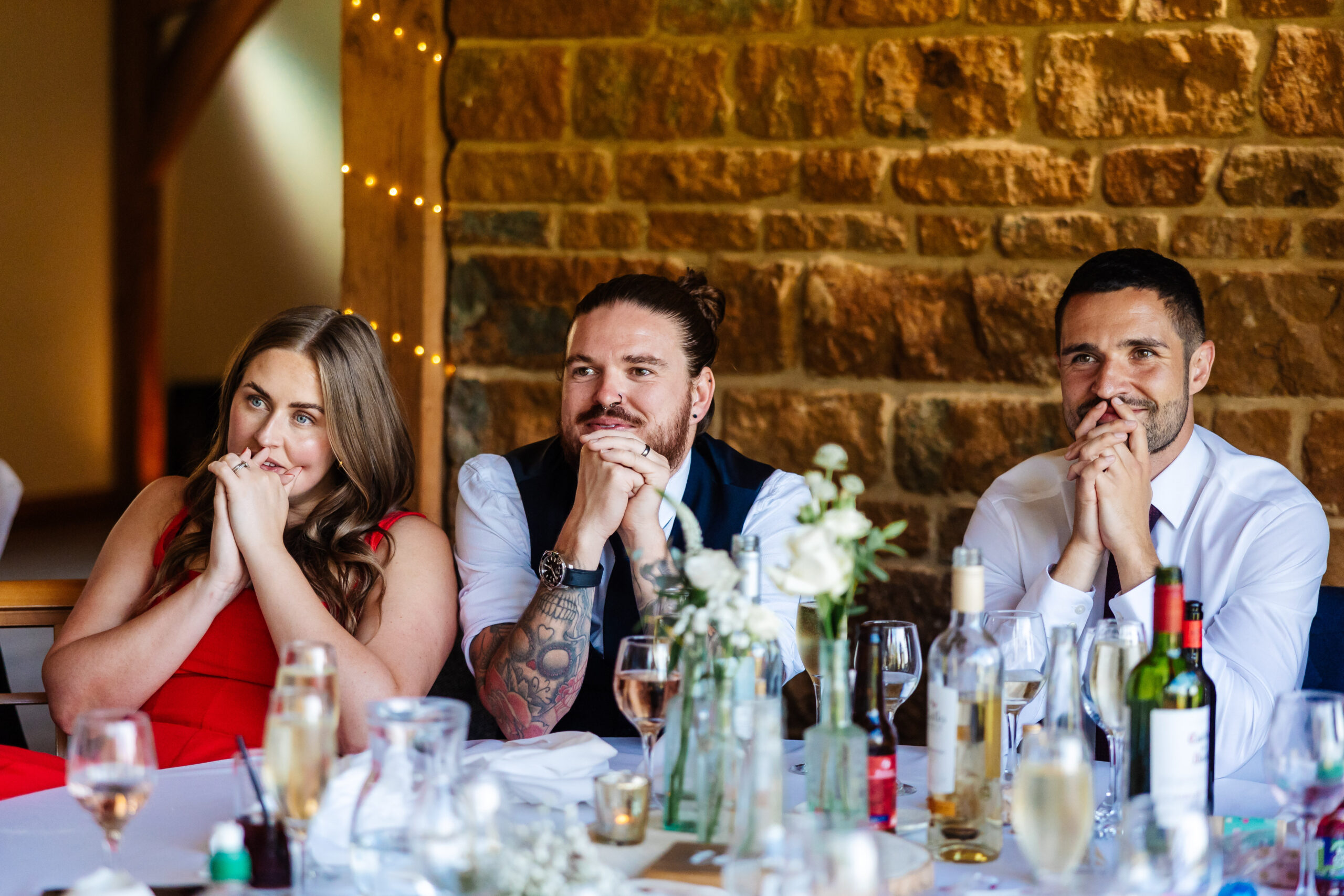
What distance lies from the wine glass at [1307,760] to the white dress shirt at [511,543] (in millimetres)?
996

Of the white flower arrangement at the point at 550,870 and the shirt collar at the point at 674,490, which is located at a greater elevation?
the shirt collar at the point at 674,490

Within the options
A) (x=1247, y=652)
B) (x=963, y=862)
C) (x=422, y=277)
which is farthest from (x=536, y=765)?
(x=422, y=277)

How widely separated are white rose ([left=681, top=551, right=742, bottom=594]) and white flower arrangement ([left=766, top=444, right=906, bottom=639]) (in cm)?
4

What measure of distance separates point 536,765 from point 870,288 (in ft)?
5.97

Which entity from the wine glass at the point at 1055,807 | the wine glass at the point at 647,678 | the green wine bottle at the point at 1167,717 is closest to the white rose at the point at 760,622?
the wine glass at the point at 647,678

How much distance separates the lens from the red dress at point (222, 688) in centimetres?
199

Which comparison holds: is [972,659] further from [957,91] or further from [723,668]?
[957,91]

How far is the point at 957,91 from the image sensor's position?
9.53ft

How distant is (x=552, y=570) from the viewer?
211 centimetres

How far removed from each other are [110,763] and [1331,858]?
1145 millimetres

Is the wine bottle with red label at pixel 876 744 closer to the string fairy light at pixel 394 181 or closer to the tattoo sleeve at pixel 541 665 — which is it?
the tattoo sleeve at pixel 541 665

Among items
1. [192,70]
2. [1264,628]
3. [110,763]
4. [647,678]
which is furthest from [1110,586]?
[192,70]

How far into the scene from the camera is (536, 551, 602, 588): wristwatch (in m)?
2.09

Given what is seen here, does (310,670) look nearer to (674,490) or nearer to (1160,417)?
(674,490)
